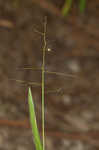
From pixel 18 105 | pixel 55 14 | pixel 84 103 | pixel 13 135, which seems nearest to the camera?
pixel 13 135

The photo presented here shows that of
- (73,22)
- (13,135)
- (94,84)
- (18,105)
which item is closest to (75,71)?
(94,84)

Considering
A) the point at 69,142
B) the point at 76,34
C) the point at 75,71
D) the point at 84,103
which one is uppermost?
the point at 76,34

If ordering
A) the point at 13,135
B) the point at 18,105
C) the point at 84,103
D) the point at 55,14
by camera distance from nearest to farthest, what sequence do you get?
the point at 13,135, the point at 18,105, the point at 84,103, the point at 55,14

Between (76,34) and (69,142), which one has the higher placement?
(76,34)

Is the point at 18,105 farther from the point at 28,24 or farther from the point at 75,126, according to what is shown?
the point at 28,24

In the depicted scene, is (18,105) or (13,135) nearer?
(13,135)

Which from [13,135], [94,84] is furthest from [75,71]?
[13,135]

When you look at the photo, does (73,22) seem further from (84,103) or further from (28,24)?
(84,103)
